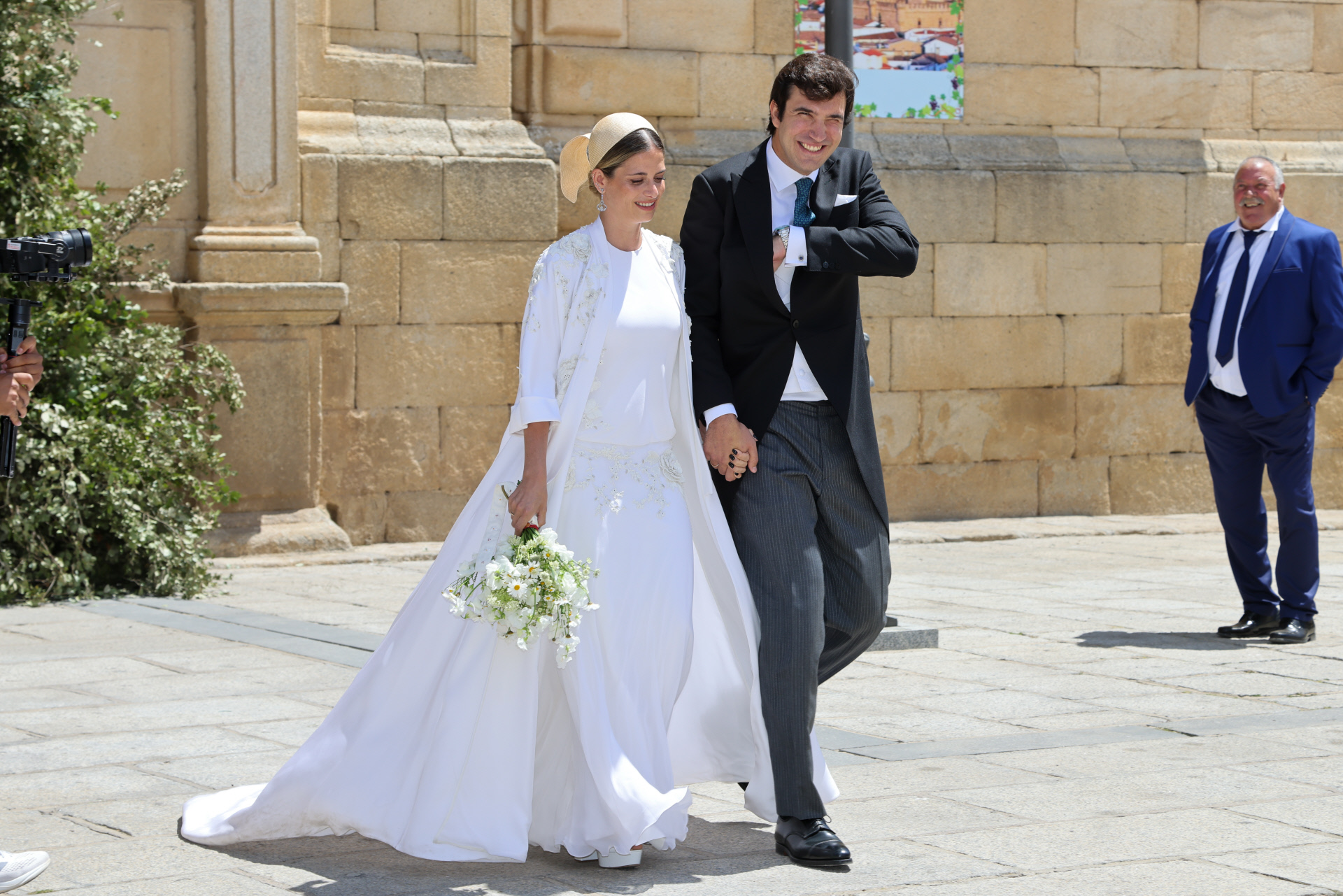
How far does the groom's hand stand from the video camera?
1.41 metres

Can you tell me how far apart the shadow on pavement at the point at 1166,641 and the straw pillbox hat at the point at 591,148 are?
11.5ft

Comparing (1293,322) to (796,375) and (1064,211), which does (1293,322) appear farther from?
(1064,211)

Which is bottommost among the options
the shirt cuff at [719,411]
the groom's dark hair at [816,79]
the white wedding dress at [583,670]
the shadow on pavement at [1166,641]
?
the shadow on pavement at [1166,641]

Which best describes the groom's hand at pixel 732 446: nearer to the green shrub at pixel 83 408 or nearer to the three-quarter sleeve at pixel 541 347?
the three-quarter sleeve at pixel 541 347

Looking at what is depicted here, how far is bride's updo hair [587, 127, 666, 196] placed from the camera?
3.98 metres

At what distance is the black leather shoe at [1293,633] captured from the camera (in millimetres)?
6891

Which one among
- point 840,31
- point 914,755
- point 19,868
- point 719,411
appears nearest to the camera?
point 19,868

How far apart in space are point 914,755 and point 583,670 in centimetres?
147

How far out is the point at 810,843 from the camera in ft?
12.6

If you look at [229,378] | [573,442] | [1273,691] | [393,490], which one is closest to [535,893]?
[573,442]

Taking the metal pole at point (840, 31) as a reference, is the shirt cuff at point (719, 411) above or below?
below

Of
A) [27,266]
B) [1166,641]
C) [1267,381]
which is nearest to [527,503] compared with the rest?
[27,266]

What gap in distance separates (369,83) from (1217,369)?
4.89 m

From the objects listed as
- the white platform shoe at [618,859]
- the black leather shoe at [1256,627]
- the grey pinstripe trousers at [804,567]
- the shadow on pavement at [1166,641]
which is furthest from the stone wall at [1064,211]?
the white platform shoe at [618,859]
